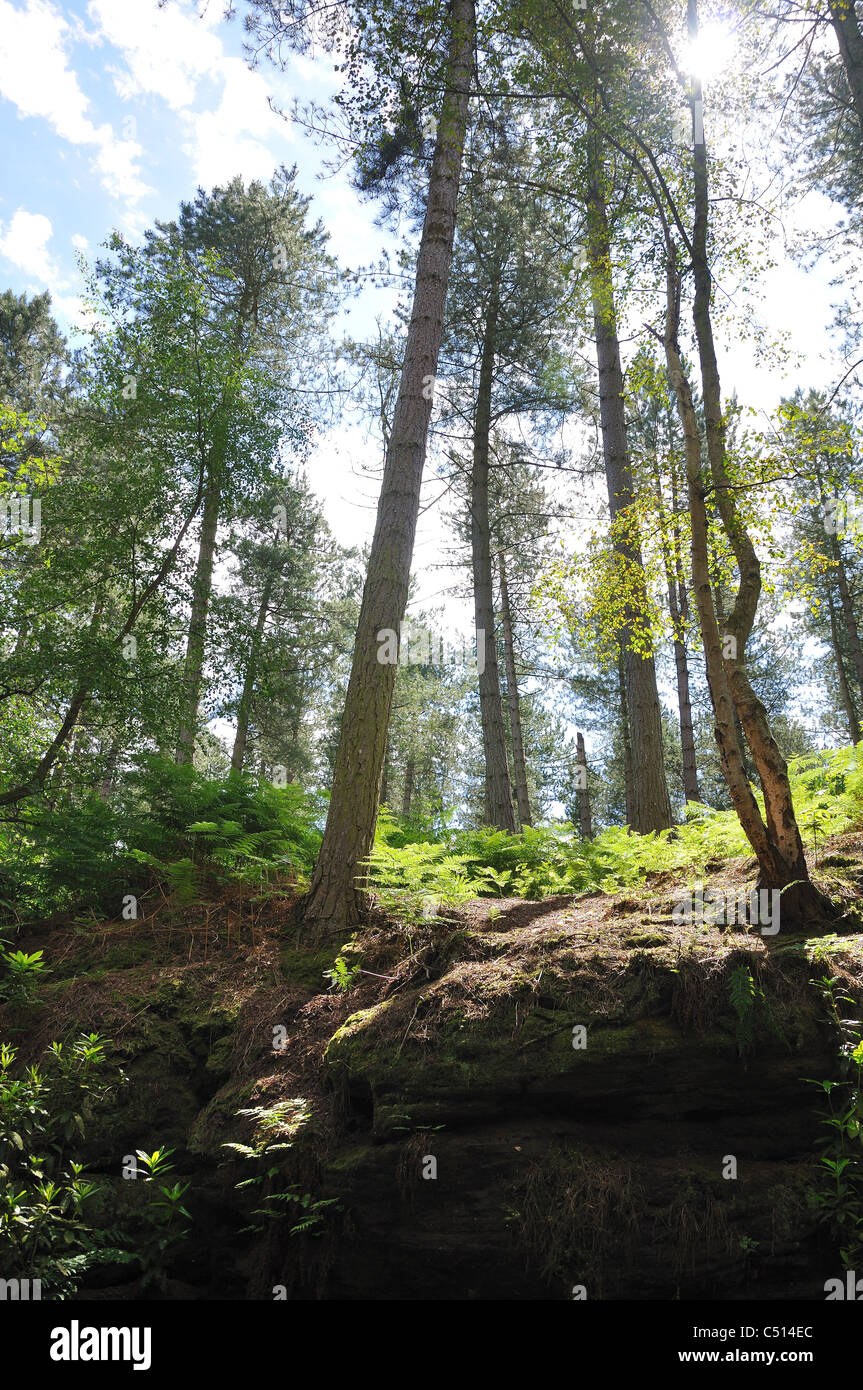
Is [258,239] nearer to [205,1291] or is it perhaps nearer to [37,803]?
[37,803]

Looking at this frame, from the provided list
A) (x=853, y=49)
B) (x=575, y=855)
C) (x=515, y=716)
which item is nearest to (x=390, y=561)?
(x=575, y=855)

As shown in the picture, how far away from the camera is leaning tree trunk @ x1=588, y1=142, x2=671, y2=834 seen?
787 centimetres

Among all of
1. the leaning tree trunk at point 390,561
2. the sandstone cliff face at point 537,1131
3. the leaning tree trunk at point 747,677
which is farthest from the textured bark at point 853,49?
the sandstone cliff face at point 537,1131

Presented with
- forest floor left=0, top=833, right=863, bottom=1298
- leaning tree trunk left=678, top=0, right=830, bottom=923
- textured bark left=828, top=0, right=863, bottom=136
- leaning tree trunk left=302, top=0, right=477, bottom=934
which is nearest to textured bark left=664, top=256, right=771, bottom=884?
leaning tree trunk left=678, top=0, right=830, bottom=923

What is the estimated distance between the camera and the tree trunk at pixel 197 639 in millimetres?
10375

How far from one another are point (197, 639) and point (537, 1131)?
8.51 meters

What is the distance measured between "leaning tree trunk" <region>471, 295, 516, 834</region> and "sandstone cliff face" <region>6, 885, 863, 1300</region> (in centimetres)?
728

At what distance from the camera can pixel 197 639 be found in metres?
11.0

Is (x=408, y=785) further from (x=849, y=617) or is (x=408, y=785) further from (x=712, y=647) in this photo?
(x=712, y=647)

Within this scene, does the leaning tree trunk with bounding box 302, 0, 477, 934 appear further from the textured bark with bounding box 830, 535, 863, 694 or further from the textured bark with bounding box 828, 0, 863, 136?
the textured bark with bounding box 830, 535, 863, 694

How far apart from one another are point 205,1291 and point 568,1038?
2.65m

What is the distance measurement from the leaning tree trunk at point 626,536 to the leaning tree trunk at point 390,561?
1643 mm
